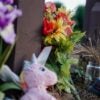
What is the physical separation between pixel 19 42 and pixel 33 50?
0.34ft

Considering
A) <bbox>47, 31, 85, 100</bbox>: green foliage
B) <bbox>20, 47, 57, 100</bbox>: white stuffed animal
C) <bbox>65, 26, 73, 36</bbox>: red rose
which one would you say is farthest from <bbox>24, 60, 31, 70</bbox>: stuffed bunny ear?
<bbox>65, 26, 73, 36</bbox>: red rose

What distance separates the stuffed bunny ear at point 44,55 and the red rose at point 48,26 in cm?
8

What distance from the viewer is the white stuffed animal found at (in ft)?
6.62

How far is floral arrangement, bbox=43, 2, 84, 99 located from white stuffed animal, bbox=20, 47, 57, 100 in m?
0.24

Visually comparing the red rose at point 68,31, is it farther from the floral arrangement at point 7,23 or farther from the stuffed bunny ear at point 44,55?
the floral arrangement at point 7,23

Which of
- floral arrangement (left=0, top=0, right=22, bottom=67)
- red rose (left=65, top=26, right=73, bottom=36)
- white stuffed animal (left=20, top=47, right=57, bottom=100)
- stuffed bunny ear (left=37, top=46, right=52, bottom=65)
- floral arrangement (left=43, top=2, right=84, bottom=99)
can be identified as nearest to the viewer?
floral arrangement (left=0, top=0, right=22, bottom=67)

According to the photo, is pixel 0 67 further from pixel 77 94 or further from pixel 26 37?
pixel 77 94

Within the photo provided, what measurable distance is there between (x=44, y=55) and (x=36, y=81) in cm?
25

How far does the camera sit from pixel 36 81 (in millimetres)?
2025

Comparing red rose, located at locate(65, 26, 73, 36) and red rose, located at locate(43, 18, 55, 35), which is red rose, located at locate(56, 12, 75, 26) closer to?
red rose, located at locate(65, 26, 73, 36)

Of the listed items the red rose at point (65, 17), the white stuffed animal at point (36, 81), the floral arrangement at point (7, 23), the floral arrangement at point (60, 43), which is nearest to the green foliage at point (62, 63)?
the floral arrangement at point (60, 43)

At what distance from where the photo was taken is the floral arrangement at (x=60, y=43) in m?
2.31

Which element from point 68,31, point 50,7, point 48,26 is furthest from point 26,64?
point 50,7

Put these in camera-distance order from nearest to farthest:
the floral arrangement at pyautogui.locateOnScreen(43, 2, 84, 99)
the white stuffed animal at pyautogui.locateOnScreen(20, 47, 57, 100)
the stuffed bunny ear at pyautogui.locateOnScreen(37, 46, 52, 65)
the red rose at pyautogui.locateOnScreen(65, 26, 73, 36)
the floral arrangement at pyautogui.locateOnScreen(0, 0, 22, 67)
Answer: the floral arrangement at pyautogui.locateOnScreen(0, 0, 22, 67)
the white stuffed animal at pyautogui.locateOnScreen(20, 47, 57, 100)
the stuffed bunny ear at pyautogui.locateOnScreen(37, 46, 52, 65)
the floral arrangement at pyautogui.locateOnScreen(43, 2, 84, 99)
the red rose at pyautogui.locateOnScreen(65, 26, 73, 36)
